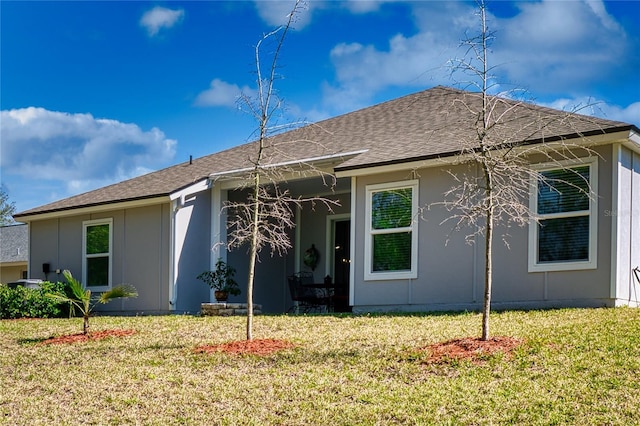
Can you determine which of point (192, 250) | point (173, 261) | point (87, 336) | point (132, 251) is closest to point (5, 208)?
point (132, 251)

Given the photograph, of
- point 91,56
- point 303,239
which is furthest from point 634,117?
point 91,56

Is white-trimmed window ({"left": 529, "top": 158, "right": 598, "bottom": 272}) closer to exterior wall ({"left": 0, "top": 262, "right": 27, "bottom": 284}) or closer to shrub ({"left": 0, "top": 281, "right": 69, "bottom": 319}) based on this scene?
shrub ({"left": 0, "top": 281, "right": 69, "bottom": 319})

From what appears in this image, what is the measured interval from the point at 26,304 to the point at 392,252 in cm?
848

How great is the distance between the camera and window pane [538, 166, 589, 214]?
12.2 m

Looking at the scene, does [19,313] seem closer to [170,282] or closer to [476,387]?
[170,282]

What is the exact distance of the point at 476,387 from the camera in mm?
7875

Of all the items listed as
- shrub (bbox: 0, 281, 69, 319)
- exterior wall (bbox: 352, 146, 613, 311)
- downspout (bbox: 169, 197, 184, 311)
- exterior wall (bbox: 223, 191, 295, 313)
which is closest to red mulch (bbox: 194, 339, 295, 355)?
exterior wall (bbox: 352, 146, 613, 311)

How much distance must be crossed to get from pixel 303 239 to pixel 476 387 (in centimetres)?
1176

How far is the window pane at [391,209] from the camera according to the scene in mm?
14305

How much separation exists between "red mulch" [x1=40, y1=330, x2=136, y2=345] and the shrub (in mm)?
4547

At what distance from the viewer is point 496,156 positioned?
11586mm

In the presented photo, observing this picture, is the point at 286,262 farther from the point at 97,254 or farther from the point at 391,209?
the point at 391,209

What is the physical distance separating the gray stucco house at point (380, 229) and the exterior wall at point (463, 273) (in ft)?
0.06

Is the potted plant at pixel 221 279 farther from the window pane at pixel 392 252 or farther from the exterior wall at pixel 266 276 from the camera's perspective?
the window pane at pixel 392 252
